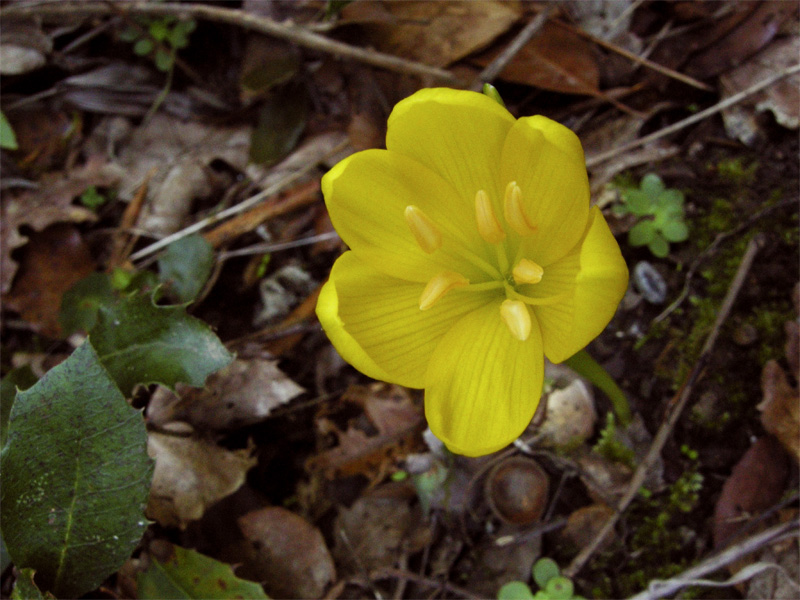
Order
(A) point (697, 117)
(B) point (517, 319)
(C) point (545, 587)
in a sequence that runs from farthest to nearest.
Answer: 1. (A) point (697, 117)
2. (C) point (545, 587)
3. (B) point (517, 319)

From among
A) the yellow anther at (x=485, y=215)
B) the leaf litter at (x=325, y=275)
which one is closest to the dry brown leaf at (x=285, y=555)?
the leaf litter at (x=325, y=275)

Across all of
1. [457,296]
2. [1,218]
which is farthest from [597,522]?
[1,218]

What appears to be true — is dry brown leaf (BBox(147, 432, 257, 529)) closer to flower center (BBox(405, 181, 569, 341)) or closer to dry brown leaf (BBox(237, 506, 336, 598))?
dry brown leaf (BBox(237, 506, 336, 598))

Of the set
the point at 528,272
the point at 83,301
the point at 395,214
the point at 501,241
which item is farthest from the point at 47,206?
the point at 528,272

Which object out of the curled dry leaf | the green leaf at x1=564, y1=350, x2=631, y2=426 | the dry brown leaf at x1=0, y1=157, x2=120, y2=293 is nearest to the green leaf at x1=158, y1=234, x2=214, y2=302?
the curled dry leaf

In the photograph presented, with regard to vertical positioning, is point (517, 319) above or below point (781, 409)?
above

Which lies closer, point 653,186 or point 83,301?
point 653,186

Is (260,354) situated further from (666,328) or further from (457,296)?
(666,328)

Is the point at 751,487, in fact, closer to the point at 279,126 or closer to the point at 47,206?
the point at 279,126
